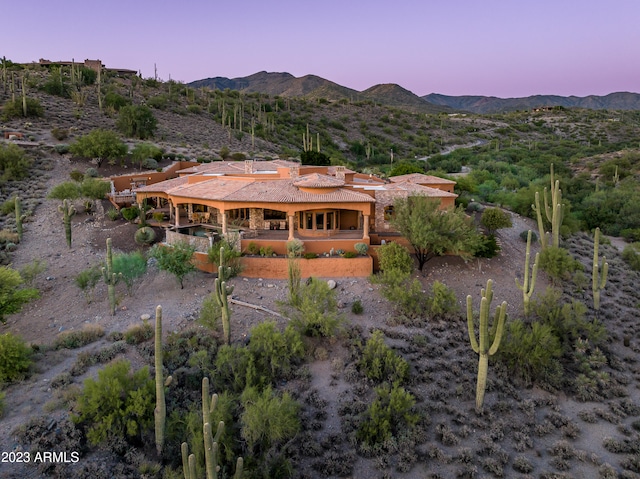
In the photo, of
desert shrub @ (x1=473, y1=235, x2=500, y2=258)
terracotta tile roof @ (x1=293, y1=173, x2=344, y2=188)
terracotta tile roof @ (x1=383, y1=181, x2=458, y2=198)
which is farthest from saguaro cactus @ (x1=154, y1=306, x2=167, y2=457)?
terracotta tile roof @ (x1=383, y1=181, x2=458, y2=198)

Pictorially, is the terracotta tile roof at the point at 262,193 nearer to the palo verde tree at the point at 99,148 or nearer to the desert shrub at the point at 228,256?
the desert shrub at the point at 228,256

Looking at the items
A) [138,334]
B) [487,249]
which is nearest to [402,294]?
[487,249]

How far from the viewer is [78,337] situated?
15.3 m

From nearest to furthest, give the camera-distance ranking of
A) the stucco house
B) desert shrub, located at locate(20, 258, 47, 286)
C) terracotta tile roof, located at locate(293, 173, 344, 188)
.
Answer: desert shrub, located at locate(20, 258, 47, 286), the stucco house, terracotta tile roof, located at locate(293, 173, 344, 188)

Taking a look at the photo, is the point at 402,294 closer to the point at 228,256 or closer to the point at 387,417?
the point at 387,417

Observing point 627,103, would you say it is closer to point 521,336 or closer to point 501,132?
point 501,132

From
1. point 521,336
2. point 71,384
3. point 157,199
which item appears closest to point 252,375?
point 71,384

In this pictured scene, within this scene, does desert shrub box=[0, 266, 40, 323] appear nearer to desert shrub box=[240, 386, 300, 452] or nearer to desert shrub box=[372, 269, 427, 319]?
desert shrub box=[240, 386, 300, 452]

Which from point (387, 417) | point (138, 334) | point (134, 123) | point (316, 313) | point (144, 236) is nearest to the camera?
point (387, 417)

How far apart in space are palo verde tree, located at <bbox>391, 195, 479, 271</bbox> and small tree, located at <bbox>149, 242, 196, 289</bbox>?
31.0 ft

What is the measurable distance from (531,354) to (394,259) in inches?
252

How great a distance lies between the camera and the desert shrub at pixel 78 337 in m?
15.0

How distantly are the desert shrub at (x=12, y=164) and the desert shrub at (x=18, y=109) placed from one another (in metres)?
12.7

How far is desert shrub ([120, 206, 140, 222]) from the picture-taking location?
86.1ft
